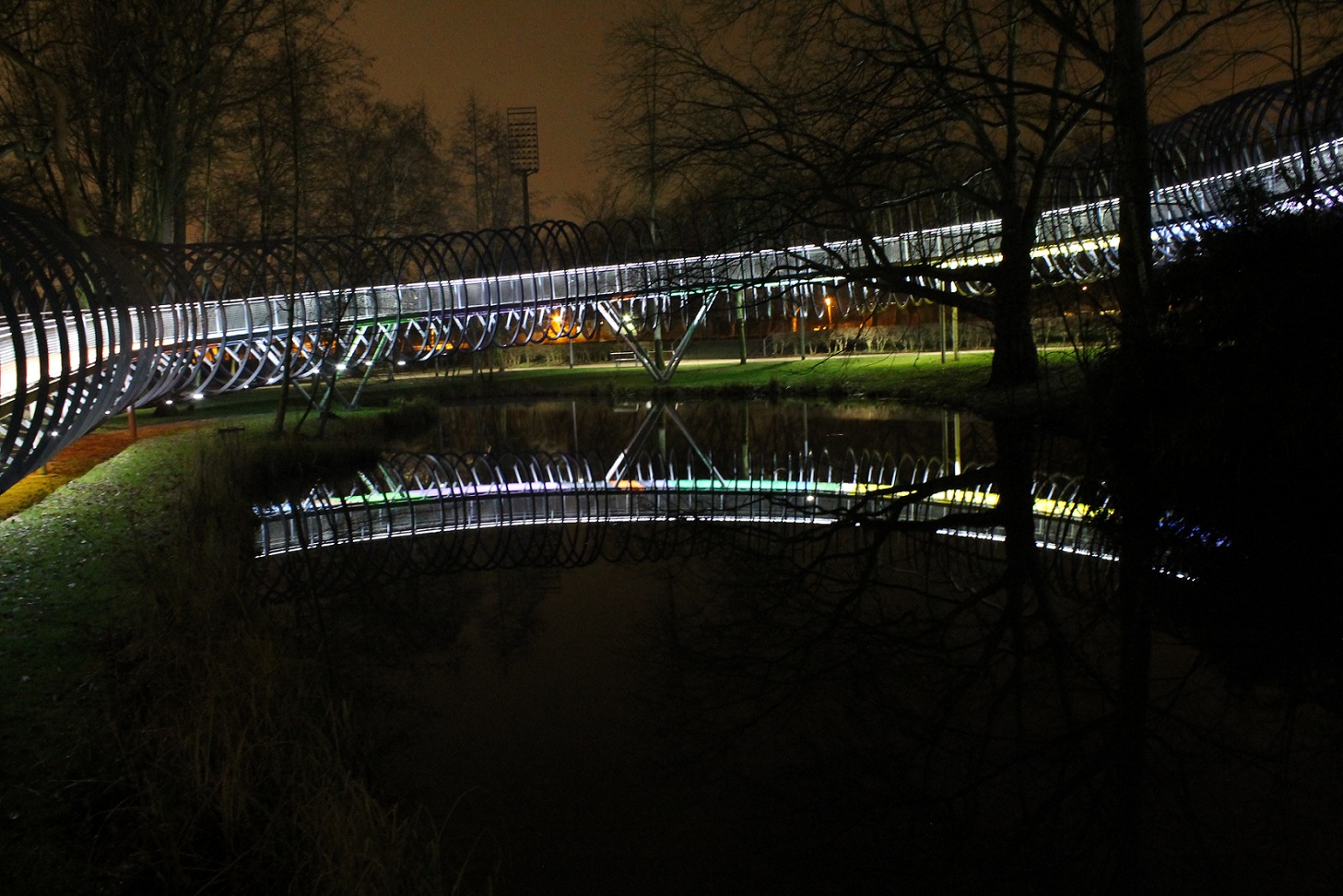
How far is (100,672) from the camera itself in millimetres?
6145

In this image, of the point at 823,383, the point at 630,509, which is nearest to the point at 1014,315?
the point at 823,383

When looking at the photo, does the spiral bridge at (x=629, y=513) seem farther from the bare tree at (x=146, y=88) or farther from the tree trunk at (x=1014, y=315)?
the bare tree at (x=146, y=88)

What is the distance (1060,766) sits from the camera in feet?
16.3

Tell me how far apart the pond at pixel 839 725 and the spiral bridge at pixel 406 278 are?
132 inches

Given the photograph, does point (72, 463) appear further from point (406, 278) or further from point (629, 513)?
point (406, 278)

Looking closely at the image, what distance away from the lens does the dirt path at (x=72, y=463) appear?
1177 cm

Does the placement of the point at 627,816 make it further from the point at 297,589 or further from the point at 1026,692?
the point at 297,589

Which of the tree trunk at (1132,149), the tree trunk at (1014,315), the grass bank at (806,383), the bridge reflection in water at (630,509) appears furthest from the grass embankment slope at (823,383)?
the bridge reflection in water at (630,509)

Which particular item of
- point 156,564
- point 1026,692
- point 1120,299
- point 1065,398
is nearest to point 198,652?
point 156,564

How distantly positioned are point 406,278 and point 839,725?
23.7 meters

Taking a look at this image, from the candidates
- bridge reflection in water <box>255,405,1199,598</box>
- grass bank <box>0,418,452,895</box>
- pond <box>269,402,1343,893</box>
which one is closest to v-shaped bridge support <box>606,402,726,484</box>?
bridge reflection in water <box>255,405,1199,598</box>

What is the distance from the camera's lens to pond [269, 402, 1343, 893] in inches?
169

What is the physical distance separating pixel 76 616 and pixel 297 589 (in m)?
2.31

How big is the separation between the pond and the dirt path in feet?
15.2
